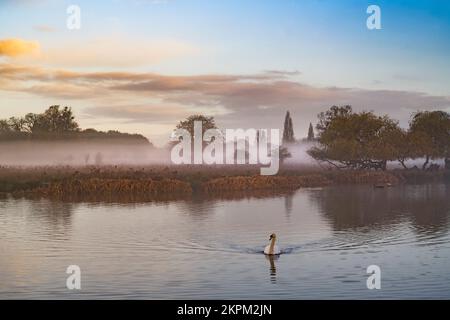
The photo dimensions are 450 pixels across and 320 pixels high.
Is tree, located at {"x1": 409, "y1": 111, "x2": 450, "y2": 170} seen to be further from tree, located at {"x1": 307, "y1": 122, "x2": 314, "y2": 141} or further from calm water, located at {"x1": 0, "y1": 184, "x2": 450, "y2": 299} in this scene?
calm water, located at {"x1": 0, "y1": 184, "x2": 450, "y2": 299}

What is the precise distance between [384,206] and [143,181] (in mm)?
13247

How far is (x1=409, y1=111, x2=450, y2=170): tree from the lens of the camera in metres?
58.9

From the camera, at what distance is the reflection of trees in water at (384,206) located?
1123 inches

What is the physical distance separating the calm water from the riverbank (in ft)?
13.1

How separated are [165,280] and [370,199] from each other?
2320 centimetres

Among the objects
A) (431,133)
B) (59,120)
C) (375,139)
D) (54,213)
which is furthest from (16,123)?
(431,133)

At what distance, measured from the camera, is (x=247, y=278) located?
18.4 metres

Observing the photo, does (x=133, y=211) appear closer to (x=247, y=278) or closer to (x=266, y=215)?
(x=266, y=215)

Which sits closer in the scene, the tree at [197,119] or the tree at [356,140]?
the tree at [197,119]

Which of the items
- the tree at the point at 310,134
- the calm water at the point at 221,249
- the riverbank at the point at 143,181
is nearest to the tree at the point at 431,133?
the tree at the point at 310,134

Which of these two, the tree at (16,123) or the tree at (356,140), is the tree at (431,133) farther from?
the tree at (16,123)

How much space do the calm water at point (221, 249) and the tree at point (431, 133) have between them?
24334mm

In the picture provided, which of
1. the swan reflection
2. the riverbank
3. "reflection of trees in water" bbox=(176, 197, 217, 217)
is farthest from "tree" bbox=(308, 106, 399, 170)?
the swan reflection
